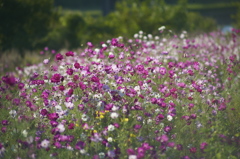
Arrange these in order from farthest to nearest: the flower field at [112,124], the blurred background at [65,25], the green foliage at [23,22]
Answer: the blurred background at [65,25]
the green foliage at [23,22]
the flower field at [112,124]

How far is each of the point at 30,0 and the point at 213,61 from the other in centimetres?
598

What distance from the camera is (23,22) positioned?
32.3 ft

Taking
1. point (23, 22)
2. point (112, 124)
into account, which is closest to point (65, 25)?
point (23, 22)

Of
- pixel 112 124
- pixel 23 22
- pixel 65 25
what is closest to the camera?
pixel 112 124

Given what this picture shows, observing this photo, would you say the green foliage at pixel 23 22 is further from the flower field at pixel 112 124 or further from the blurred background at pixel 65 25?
the flower field at pixel 112 124

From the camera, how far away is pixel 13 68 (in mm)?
8797

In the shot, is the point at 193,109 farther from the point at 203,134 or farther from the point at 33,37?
the point at 33,37

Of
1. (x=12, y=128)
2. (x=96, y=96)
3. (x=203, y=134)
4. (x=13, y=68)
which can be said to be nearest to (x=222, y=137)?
(x=203, y=134)

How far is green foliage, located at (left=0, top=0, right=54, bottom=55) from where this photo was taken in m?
9.22

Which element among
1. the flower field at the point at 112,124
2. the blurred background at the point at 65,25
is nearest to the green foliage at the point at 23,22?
the blurred background at the point at 65,25

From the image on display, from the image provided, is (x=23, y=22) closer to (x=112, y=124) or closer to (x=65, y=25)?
(x=65, y=25)

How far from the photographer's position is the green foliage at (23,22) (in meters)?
9.22

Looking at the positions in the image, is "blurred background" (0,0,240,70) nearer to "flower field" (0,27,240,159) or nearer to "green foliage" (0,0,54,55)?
"green foliage" (0,0,54,55)

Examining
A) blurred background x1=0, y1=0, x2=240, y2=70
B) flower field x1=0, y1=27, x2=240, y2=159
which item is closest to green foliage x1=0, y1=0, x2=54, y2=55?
blurred background x1=0, y1=0, x2=240, y2=70
